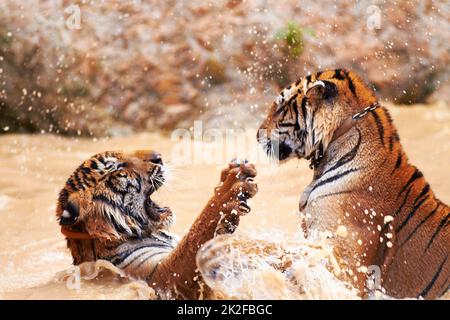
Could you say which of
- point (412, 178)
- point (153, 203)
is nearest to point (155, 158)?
point (153, 203)

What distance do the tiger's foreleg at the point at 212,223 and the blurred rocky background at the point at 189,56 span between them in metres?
3.84

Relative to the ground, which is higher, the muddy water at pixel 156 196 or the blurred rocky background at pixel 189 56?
the blurred rocky background at pixel 189 56

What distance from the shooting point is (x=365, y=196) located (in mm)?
3188

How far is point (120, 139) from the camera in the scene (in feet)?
23.0

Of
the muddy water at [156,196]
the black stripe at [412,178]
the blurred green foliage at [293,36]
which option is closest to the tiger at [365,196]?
the black stripe at [412,178]

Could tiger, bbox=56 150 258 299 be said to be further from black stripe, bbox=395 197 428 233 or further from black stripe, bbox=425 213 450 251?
black stripe, bbox=425 213 450 251

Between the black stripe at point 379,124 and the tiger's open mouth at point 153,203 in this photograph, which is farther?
the tiger's open mouth at point 153,203

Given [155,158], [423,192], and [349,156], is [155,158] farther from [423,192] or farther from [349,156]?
[423,192]

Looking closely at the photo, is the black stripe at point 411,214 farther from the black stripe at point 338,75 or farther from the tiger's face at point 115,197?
the tiger's face at point 115,197

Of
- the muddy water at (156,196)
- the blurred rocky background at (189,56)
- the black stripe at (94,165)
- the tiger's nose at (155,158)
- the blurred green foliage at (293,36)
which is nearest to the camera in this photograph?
the muddy water at (156,196)

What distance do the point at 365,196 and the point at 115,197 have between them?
99 centimetres

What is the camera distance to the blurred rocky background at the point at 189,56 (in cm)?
721

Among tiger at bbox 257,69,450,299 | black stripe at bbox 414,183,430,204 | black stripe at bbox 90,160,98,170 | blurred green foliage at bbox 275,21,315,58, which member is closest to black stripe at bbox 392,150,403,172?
tiger at bbox 257,69,450,299

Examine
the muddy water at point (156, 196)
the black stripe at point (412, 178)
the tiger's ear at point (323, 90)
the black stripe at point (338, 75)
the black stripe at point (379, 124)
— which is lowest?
the muddy water at point (156, 196)
